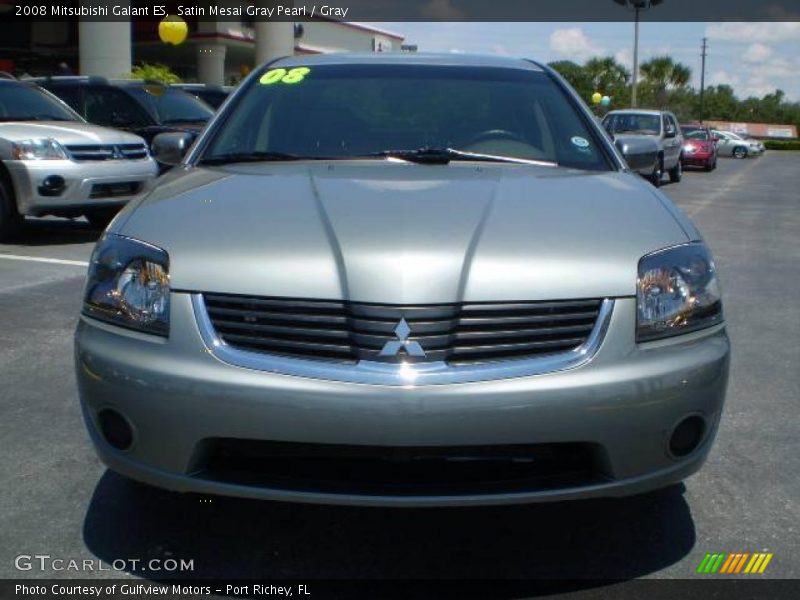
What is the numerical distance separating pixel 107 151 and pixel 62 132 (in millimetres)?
446

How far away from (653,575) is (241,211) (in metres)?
1.61

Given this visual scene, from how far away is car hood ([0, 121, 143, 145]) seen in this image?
9.41 meters

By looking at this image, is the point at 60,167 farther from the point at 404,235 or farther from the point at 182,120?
the point at 404,235

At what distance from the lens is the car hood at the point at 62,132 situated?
9414 millimetres

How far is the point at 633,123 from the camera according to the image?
22562 mm

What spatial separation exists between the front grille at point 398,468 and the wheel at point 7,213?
7.42 meters

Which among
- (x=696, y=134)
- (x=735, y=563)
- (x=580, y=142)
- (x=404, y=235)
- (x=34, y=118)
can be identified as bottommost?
(x=735, y=563)

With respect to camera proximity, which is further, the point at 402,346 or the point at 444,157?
the point at 444,157

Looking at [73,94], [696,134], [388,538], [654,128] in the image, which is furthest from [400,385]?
[696,134]

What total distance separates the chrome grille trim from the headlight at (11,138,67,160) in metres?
7.29

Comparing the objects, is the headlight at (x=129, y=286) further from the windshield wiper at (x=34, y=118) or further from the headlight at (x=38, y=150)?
the windshield wiper at (x=34, y=118)

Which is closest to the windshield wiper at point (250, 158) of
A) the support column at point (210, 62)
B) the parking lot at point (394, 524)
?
the parking lot at point (394, 524)

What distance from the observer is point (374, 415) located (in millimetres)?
2555

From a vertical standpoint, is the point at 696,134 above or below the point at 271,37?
below
